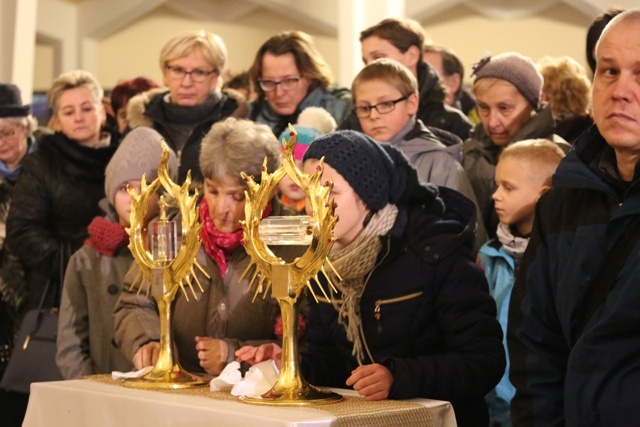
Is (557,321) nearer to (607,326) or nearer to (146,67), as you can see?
(607,326)

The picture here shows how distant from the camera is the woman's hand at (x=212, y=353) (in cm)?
366

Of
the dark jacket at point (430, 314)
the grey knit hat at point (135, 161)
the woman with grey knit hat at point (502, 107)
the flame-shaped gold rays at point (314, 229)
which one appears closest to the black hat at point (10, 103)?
the grey knit hat at point (135, 161)

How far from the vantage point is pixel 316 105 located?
5.48 metres

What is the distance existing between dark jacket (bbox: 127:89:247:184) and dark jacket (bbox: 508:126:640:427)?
2337 millimetres

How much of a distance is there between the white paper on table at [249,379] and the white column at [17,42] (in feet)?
17.0

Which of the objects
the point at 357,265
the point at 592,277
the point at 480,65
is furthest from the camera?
the point at 480,65

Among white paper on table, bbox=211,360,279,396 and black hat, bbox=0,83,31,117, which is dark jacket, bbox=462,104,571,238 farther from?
black hat, bbox=0,83,31,117

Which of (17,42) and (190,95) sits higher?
(17,42)

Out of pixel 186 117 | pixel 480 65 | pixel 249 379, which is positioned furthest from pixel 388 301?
pixel 186 117

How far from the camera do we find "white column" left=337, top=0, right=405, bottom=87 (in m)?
8.83

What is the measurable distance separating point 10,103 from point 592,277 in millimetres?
4010

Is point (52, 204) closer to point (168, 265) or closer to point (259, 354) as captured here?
point (168, 265)

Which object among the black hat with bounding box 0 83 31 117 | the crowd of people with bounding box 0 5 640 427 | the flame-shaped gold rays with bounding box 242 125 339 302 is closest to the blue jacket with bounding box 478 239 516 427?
the crowd of people with bounding box 0 5 640 427

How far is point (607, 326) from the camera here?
2752 millimetres
